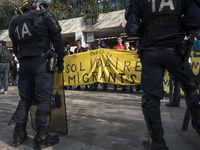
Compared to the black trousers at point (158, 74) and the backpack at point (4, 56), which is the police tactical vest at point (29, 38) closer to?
the black trousers at point (158, 74)

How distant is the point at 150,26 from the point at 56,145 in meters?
1.80

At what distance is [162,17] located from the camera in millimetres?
1895

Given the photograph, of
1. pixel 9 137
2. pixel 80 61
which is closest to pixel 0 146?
pixel 9 137

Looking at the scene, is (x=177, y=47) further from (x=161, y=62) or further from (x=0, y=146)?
(x=0, y=146)

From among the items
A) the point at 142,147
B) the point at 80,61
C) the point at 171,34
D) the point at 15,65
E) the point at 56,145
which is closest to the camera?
the point at 171,34

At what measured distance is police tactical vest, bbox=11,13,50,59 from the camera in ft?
7.44

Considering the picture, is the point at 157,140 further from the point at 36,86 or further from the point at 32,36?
the point at 32,36

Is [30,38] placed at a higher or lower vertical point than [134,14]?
lower

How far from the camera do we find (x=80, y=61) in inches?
290

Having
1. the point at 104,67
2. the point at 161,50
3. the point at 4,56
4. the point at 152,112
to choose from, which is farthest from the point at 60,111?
the point at 4,56

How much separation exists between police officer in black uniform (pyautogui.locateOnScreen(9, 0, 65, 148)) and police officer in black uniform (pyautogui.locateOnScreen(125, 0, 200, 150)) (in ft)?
3.48

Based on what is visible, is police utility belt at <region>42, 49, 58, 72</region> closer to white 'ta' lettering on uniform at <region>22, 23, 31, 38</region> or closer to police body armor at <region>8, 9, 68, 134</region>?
police body armor at <region>8, 9, 68, 134</region>

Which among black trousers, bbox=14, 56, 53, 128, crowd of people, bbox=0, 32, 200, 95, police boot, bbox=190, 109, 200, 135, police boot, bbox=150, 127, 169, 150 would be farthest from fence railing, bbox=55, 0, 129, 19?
police boot, bbox=150, 127, 169, 150

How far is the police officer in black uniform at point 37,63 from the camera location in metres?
2.26
